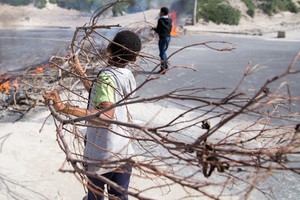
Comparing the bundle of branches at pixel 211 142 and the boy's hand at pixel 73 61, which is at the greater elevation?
the boy's hand at pixel 73 61

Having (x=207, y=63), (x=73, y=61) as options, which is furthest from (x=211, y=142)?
(x=207, y=63)

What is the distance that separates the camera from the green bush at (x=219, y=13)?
24.2 meters

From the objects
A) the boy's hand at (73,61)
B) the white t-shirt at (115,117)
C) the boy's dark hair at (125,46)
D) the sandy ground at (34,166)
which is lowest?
the sandy ground at (34,166)

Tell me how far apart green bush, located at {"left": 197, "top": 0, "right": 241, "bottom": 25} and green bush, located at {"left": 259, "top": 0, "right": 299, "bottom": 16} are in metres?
5.19

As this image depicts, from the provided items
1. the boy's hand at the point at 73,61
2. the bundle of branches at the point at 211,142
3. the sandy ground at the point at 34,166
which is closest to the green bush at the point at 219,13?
the sandy ground at the point at 34,166

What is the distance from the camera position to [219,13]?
24.5 metres

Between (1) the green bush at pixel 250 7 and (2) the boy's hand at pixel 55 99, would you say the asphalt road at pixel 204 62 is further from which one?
(1) the green bush at pixel 250 7

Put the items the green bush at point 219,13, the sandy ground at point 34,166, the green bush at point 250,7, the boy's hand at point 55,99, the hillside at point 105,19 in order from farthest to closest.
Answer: the green bush at point 250,7, the green bush at point 219,13, the hillside at point 105,19, the sandy ground at point 34,166, the boy's hand at point 55,99

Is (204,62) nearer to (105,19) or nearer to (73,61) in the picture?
(73,61)

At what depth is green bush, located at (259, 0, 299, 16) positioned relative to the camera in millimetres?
29484

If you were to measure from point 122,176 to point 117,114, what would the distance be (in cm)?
43

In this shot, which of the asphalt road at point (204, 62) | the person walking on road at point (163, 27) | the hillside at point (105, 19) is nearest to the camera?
the asphalt road at point (204, 62)

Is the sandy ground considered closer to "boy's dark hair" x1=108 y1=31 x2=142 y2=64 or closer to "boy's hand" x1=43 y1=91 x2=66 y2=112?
"boy's dark hair" x1=108 y1=31 x2=142 y2=64

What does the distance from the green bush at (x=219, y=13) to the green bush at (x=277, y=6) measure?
5193 millimetres
